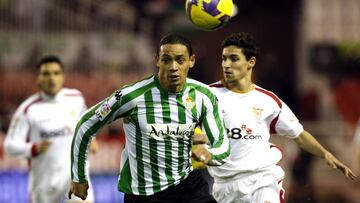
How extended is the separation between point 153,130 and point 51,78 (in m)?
3.34

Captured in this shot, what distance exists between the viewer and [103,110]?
727 centimetres

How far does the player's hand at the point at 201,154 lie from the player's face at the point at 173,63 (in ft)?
1.91

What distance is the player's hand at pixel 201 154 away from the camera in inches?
268

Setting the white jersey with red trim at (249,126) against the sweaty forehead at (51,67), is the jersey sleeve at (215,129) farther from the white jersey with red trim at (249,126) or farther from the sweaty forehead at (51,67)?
the sweaty forehead at (51,67)

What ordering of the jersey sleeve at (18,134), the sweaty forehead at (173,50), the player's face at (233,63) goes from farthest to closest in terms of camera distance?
the jersey sleeve at (18,134), the player's face at (233,63), the sweaty forehead at (173,50)

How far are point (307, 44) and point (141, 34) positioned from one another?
373cm

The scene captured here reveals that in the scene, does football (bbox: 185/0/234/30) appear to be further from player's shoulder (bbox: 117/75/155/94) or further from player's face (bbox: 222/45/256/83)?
player's shoulder (bbox: 117/75/155/94)

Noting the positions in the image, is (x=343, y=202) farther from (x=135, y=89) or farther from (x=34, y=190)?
(x=135, y=89)

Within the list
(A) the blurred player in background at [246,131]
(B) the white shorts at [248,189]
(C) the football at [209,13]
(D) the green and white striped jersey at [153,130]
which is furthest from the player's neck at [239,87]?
(D) the green and white striped jersey at [153,130]

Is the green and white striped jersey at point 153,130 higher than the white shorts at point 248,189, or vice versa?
the green and white striped jersey at point 153,130

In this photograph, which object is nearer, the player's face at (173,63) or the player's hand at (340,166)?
the player's face at (173,63)

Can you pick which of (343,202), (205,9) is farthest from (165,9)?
(205,9)

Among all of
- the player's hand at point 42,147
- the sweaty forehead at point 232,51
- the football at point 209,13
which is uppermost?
the football at point 209,13

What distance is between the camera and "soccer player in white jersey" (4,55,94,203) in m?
10.5
